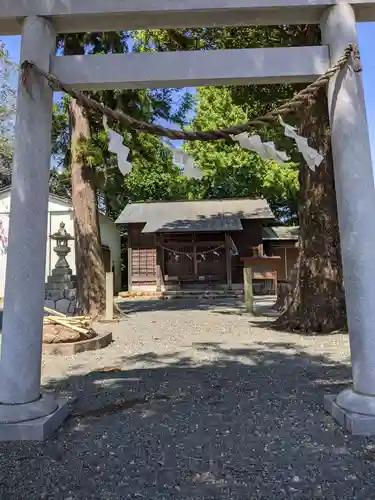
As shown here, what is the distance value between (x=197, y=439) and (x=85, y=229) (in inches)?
297

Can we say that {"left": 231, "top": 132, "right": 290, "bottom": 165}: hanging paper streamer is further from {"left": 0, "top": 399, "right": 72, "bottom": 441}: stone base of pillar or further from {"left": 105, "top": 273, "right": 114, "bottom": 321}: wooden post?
{"left": 105, "top": 273, "right": 114, "bottom": 321}: wooden post

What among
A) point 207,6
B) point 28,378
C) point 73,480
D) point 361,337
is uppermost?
point 207,6

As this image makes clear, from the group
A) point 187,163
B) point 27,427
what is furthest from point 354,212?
point 27,427

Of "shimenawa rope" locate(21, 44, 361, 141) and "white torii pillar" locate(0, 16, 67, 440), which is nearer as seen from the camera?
"white torii pillar" locate(0, 16, 67, 440)

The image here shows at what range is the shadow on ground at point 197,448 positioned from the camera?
1956mm

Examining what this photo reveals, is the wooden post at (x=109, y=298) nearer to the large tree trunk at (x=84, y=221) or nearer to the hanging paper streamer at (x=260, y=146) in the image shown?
the large tree trunk at (x=84, y=221)

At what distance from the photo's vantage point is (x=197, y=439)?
255cm

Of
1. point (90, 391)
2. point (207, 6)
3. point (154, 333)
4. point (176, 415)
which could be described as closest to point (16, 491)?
point (176, 415)

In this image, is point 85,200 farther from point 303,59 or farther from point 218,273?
point 218,273

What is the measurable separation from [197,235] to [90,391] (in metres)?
15.3

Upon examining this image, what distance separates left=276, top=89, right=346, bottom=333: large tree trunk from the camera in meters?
6.98

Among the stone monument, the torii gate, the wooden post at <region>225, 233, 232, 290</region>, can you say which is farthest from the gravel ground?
the wooden post at <region>225, 233, 232, 290</region>

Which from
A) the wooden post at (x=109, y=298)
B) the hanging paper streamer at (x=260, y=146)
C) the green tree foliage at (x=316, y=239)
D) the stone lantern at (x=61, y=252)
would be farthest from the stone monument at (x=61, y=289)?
the hanging paper streamer at (x=260, y=146)

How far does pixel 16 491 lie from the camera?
1.94 m
